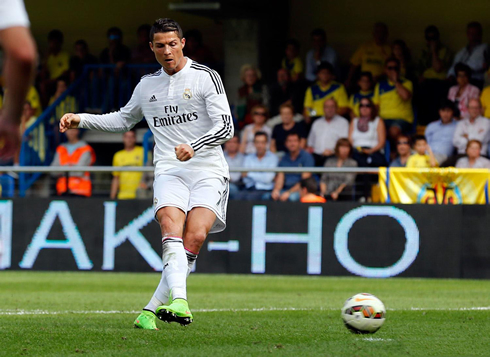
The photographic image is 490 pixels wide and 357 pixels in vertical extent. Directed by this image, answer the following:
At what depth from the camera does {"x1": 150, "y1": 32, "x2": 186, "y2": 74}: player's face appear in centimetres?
635

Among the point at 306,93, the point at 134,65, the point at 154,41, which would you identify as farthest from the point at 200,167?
the point at 134,65

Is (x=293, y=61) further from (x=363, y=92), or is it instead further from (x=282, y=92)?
(x=363, y=92)

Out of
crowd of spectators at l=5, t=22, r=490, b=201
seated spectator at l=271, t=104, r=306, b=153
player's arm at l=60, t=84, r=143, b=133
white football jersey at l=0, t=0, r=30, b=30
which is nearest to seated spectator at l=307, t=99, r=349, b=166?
crowd of spectators at l=5, t=22, r=490, b=201

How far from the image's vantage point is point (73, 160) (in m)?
14.7

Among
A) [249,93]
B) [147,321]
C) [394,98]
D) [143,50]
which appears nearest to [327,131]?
[394,98]

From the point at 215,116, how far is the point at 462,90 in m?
8.38

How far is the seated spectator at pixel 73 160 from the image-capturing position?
1323cm

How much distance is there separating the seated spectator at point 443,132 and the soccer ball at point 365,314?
777cm

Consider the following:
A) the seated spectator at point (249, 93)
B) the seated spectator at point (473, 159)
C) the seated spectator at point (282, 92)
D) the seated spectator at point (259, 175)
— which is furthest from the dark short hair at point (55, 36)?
the seated spectator at point (473, 159)

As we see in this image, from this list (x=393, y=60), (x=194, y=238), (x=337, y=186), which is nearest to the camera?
(x=194, y=238)

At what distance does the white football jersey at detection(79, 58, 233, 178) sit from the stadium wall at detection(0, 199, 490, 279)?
5443 mm

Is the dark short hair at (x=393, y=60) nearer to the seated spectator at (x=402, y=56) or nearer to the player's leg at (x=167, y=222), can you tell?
the seated spectator at (x=402, y=56)

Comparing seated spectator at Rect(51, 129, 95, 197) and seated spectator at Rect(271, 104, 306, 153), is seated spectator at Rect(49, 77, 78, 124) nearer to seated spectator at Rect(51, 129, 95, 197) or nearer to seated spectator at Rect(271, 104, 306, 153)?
seated spectator at Rect(51, 129, 95, 197)

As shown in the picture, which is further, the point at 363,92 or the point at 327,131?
the point at 363,92
